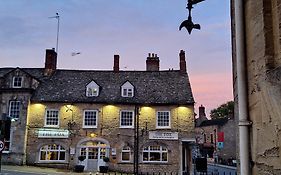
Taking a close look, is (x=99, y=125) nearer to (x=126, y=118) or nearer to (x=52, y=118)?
(x=126, y=118)

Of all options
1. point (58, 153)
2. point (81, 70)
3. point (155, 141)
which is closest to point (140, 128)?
point (155, 141)

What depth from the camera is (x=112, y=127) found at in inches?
1129

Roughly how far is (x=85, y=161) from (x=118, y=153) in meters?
2.99

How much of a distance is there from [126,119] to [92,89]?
14.5 ft

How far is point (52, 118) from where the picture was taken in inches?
1145

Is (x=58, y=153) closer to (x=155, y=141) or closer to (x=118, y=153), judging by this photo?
(x=118, y=153)

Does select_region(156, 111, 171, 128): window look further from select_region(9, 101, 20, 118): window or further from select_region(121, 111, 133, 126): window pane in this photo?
select_region(9, 101, 20, 118): window

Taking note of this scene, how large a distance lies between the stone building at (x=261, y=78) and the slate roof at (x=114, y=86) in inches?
1041

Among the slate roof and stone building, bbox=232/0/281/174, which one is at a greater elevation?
the slate roof

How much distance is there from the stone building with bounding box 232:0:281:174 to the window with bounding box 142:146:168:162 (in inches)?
1035

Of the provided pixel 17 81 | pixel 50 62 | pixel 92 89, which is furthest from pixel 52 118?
pixel 50 62

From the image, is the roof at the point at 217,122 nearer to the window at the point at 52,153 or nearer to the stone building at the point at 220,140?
the stone building at the point at 220,140

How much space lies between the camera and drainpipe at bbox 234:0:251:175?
2260 mm

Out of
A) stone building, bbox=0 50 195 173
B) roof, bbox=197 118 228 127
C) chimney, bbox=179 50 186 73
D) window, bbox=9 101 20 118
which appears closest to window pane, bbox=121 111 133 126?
stone building, bbox=0 50 195 173
